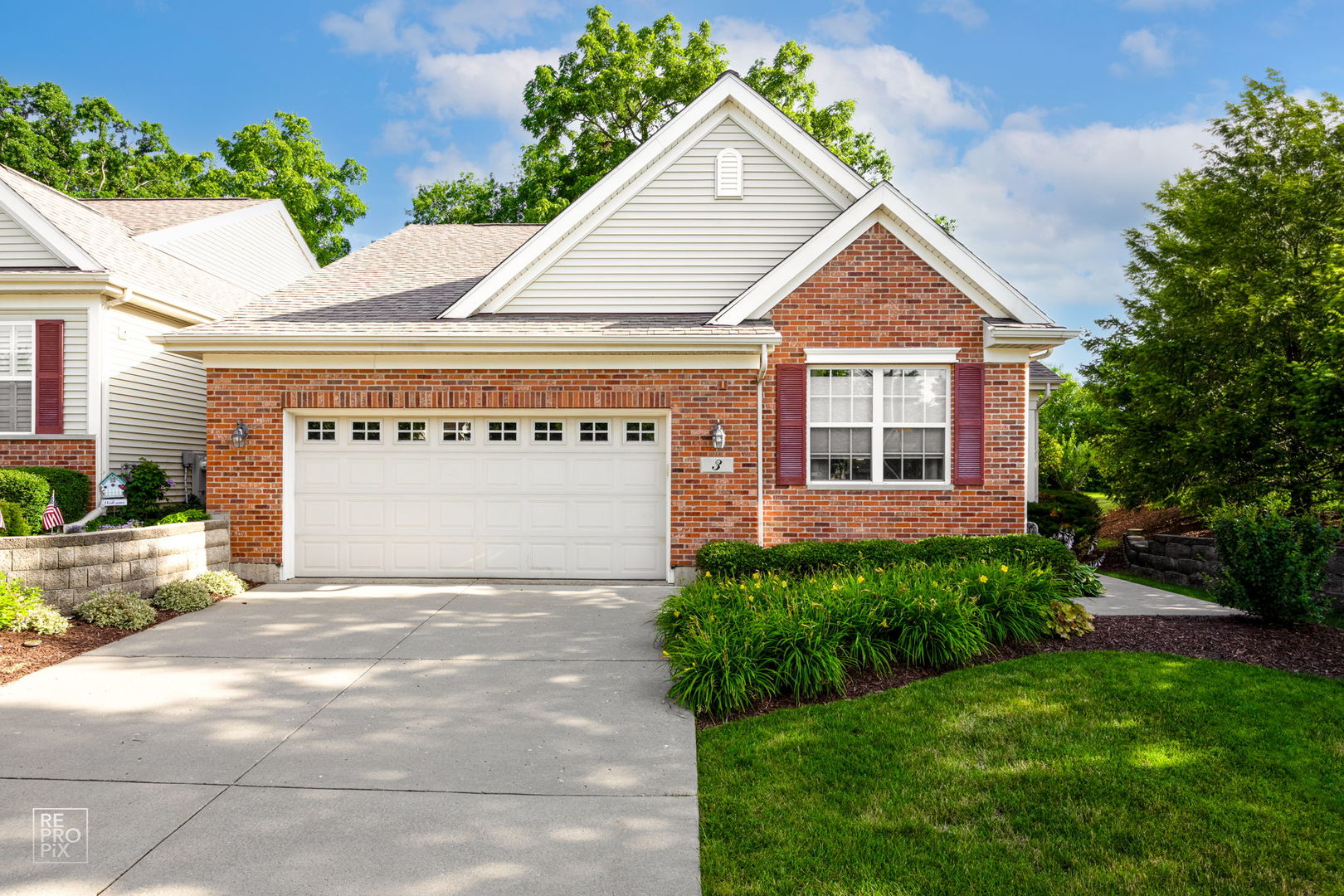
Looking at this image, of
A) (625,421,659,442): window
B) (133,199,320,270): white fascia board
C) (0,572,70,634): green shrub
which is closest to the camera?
(0,572,70,634): green shrub

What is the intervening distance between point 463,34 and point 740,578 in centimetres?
1432

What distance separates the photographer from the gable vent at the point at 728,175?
1118cm

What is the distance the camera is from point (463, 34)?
53.3 feet

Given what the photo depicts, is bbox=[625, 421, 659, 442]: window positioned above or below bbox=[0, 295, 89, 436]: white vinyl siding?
below

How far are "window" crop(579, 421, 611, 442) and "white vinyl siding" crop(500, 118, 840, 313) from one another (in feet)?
6.59

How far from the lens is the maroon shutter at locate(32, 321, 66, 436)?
34.9 feet

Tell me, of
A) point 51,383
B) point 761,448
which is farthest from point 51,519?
point 761,448

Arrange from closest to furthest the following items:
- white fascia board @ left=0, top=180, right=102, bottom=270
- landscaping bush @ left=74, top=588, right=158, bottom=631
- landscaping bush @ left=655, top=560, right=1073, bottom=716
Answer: landscaping bush @ left=655, top=560, right=1073, bottom=716 < landscaping bush @ left=74, top=588, right=158, bottom=631 < white fascia board @ left=0, top=180, right=102, bottom=270

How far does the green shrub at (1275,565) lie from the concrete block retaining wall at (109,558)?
38.0 feet

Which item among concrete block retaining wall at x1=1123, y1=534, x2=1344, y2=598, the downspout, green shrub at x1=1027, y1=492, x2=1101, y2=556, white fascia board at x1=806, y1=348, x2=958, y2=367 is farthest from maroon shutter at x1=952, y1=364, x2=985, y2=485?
green shrub at x1=1027, y1=492, x2=1101, y2=556

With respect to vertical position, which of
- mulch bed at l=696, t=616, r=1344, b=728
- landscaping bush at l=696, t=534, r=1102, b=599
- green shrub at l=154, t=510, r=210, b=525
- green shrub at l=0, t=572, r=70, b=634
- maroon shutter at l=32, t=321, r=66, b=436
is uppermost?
maroon shutter at l=32, t=321, r=66, b=436

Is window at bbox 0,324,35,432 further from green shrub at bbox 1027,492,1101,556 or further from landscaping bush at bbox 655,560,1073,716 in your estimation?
green shrub at bbox 1027,492,1101,556

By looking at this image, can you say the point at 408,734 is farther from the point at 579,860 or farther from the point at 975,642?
the point at 975,642

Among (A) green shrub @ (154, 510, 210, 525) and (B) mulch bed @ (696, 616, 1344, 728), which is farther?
(A) green shrub @ (154, 510, 210, 525)
